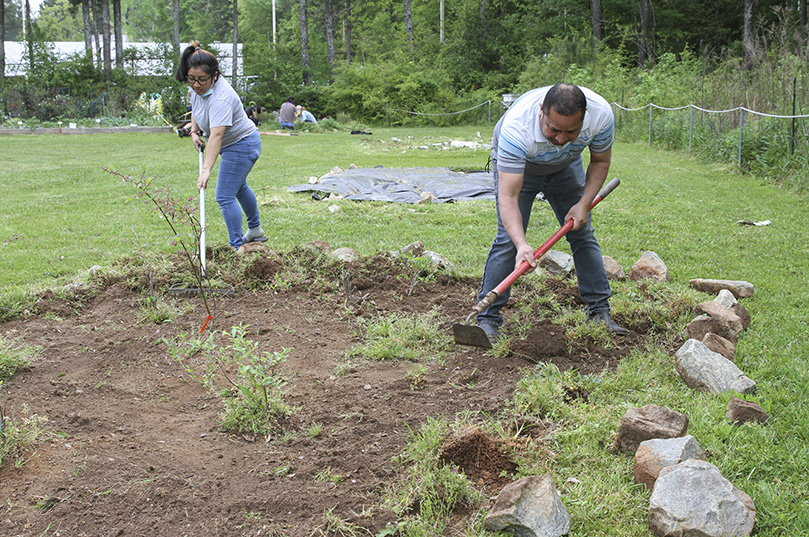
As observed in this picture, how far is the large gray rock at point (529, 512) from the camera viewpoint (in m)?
2.11

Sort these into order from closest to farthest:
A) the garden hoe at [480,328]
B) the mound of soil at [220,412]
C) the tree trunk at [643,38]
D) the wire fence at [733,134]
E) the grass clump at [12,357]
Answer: the mound of soil at [220,412] → the grass clump at [12,357] → the garden hoe at [480,328] → the wire fence at [733,134] → the tree trunk at [643,38]

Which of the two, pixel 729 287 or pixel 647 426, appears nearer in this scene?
pixel 647 426

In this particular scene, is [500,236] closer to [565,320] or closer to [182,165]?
[565,320]

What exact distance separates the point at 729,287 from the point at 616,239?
1.79 m

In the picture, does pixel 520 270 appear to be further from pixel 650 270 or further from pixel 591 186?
pixel 650 270

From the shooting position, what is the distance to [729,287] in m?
4.42

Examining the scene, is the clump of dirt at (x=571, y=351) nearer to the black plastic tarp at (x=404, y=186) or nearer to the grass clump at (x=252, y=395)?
the grass clump at (x=252, y=395)

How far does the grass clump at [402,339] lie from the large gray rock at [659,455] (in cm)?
142

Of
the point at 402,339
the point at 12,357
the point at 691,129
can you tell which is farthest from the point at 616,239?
the point at 691,129

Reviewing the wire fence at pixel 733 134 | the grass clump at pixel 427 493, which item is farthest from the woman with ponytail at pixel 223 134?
the wire fence at pixel 733 134

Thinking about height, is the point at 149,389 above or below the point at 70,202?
below

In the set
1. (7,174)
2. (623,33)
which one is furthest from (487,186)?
(623,33)

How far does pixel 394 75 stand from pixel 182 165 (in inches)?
667

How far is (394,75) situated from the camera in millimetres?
27203
